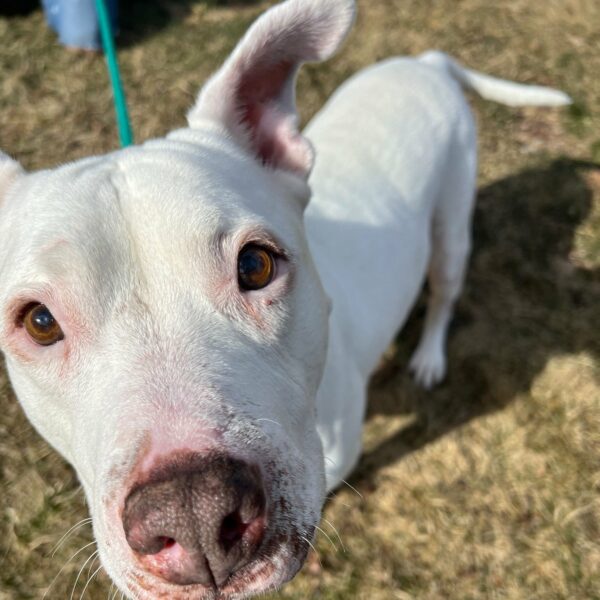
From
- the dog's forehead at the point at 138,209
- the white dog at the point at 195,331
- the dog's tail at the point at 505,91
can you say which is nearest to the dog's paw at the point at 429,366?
the white dog at the point at 195,331

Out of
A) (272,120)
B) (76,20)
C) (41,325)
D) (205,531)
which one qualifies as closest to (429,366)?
(272,120)

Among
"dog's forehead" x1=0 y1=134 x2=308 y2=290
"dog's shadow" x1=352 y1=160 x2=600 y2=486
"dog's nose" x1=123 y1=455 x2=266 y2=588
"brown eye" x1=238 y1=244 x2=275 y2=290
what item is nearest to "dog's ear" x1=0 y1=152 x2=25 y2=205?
"dog's forehead" x1=0 y1=134 x2=308 y2=290

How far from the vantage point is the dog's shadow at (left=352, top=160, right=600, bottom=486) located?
4223mm

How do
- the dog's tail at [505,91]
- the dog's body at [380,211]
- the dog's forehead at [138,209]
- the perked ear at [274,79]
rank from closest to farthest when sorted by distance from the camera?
the dog's forehead at [138,209], the perked ear at [274,79], the dog's body at [380,211], the dog's tail at [505,91]

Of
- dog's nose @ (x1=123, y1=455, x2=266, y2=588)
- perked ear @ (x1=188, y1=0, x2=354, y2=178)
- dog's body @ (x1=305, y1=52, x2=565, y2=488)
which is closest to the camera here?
dog's nose @ (x1=123, y1=455, x2=266, y2=588)

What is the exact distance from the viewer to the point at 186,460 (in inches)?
57.0

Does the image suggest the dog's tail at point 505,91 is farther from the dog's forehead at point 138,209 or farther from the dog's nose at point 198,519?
the dog's nose at point 198,519

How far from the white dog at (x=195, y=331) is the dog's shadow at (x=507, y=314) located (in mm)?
1546

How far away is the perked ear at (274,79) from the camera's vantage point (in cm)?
209

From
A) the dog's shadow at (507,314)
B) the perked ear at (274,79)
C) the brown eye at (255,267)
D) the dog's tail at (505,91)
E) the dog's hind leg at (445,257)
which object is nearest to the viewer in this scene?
the brown eye at (255,267)

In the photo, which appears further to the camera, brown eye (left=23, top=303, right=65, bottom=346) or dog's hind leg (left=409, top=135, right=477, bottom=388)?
dog's hind leg (left=409, top=135, right=477, bottom=388)

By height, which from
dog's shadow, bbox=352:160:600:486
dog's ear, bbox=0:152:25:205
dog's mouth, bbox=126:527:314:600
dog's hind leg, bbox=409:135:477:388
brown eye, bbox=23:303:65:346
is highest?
dog's ear, bbox=0:152:25:205

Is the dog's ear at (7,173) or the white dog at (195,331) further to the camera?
the dog's ear at (7,173)

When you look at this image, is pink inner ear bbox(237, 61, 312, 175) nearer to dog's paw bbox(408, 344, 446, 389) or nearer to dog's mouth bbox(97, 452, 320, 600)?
dog's mouth bbox(97, 452, 320, 600)
